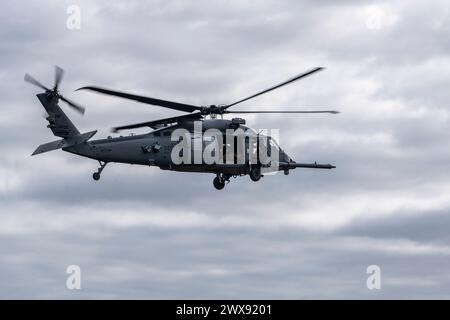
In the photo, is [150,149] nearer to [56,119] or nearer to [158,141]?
[158,141]

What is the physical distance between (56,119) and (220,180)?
1511 centimetres

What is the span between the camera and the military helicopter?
213 feet

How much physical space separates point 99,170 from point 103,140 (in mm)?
2334

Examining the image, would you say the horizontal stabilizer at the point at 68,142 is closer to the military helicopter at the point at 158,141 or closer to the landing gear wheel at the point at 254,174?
the military helicopter at the point at 158,141

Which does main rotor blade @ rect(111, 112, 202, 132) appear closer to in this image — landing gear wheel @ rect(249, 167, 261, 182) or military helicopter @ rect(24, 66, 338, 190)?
military helicopter @ rect(24, 66, 338, 190)

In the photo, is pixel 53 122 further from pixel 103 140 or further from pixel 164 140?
pixel 164 140

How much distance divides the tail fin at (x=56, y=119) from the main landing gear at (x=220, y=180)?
13350 millimetres

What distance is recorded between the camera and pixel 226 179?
7256cm

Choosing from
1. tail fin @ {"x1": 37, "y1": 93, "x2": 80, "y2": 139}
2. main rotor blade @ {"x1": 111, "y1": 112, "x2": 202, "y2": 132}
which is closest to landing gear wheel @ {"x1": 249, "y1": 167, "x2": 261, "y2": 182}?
main rotor blade @ {"x1": 111, "y1": 112, "x2": 202, "y2": 132}

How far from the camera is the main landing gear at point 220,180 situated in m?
72.5

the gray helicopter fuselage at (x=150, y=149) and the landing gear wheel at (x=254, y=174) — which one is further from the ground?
the gray helicopter fuselage at (x=150, y=149)

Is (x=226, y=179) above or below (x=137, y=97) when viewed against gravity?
below

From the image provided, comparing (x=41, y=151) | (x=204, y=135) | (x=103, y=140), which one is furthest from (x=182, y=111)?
(x=41, y=151)

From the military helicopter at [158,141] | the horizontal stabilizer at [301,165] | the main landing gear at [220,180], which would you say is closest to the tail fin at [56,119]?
the military helicopter at [158,141]
